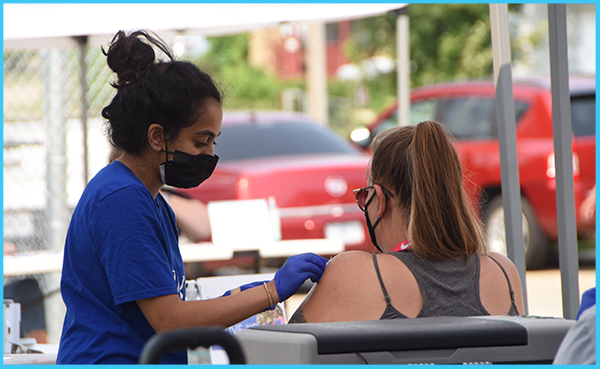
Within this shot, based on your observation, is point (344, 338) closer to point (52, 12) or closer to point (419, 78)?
point (52, 12)

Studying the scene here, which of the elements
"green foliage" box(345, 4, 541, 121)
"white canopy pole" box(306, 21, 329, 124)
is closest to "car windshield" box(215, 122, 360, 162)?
"green foliage" box(345, 4, 541, 121)

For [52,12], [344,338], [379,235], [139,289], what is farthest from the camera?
[52,12]

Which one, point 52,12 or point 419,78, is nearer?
point 52,12

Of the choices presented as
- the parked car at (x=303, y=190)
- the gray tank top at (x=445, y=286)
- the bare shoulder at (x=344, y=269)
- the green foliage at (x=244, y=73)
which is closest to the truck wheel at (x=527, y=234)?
the parked car at (x=303, y=190)

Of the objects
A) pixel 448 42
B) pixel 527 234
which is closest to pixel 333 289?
pixel 527 234

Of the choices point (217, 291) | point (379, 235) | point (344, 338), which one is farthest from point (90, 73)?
point (344, 338)

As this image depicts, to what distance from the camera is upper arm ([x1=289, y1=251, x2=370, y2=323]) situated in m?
1.81

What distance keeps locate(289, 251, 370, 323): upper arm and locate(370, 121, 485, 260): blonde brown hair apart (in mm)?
181

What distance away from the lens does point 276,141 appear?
6766mm

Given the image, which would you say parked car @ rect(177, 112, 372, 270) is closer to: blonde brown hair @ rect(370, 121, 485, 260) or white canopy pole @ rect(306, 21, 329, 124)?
blonde brown hair @ rect(370, 121, 485, 260)

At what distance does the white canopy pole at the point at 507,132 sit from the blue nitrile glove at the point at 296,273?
1.25 meters

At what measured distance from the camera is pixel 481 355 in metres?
1.26

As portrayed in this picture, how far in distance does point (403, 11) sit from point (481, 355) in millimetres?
3659

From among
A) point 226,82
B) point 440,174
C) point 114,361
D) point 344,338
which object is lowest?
point 114,361
